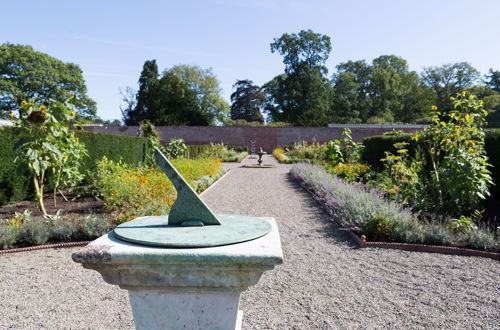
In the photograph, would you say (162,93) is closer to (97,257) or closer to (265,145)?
(265,145)

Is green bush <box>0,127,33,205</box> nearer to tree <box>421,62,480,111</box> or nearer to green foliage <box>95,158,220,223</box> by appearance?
green foliage <box>95,158,220,223</box>

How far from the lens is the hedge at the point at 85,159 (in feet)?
22.5

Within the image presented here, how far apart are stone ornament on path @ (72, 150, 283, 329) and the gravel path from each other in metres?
1.30

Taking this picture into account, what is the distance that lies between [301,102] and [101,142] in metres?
30.2

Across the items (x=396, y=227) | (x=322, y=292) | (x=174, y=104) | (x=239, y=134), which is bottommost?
(x=322, y=292)

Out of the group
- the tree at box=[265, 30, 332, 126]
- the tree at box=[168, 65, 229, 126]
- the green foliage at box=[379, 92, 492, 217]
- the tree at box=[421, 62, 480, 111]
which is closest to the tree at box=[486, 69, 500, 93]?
the tree at box=[421, 62, 480, 111]

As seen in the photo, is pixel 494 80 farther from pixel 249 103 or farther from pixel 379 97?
pixel 249 103

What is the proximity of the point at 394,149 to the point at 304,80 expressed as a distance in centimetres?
2898

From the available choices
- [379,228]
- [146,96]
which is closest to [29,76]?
[146,96]

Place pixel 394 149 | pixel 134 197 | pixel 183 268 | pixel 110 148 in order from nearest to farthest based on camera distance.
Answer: pixel 183 268
pixel 134 197
pixel 394 149
pixel 110 148

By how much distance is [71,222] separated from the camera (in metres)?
4.97

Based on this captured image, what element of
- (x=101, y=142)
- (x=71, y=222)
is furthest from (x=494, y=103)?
(x=71, y=222)

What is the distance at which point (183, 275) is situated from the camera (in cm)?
146

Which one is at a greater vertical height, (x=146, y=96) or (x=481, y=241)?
(x=146, y=96)
